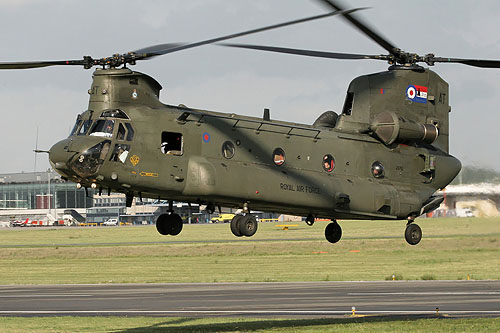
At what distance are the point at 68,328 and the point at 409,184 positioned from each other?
30.9 m

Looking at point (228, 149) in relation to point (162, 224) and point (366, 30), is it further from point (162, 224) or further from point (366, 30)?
point (366, 30)

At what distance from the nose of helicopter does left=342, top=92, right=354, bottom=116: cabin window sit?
11124mm

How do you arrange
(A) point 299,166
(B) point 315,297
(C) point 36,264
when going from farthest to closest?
(C) point 36,264
(B) point 315,297
(A) point 299,166

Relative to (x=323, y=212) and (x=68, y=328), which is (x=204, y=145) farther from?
(x=68, y=328)

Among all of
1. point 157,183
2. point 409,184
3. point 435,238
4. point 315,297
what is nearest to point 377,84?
point 409,184

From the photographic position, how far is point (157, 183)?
72.8 ft

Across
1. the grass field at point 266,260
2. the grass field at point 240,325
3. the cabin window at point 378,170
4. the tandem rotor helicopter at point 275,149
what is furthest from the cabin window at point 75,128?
the grass field at point 266,260

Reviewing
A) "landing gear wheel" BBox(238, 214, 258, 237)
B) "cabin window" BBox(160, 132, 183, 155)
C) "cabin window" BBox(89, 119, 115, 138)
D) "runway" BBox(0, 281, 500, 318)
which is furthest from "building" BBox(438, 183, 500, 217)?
"runway" BBox(0, 281, 500, 318)

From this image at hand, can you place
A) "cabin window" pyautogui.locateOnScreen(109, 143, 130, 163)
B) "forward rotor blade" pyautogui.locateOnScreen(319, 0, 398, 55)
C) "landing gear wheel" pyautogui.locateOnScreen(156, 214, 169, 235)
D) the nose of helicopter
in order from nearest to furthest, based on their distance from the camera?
"forward rotor blade" pyautogui.locateOnScreen(319, 0, 398, 55) < the nose of helicopter < "cabin window" pyautogui.locateOnScreen(109, 143, 130, 163) < "landing gear wheel" pyautogui.locateOnScreen(156, 214, 169, 235)

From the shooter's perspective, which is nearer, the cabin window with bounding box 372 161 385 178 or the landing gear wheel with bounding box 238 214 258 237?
the landing gear wheel with bounding box 238 214 258 237

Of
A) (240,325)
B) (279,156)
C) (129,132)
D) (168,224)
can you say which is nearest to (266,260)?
(240,325)

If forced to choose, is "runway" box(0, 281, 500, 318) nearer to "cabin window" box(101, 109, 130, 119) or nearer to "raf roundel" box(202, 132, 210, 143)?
"raf roundel" box(202, 132, 210, 143)

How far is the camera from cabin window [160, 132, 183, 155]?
2281 centimetres

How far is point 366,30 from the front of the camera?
2220 cm
